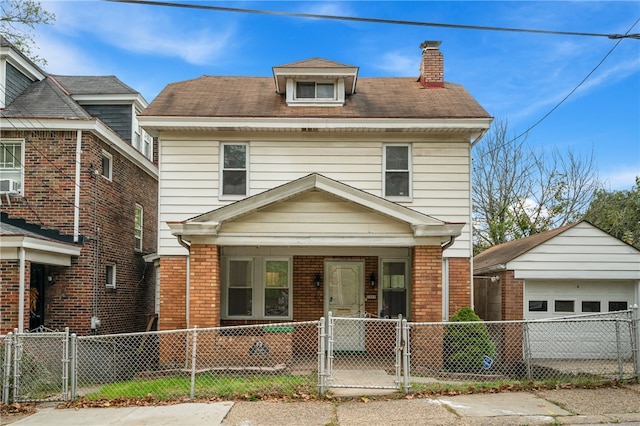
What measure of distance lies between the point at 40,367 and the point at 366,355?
678 cm

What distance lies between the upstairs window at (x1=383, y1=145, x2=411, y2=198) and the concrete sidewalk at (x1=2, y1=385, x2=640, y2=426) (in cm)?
600

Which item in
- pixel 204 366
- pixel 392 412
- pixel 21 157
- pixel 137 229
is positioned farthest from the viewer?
Answer: pixel 137 229

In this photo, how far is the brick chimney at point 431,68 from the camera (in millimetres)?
15570

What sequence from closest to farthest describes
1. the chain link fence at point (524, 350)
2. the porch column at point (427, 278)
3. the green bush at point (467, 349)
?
the chain link fence at point (524, 350) → the green bush at point (467, 349) → the porch column at point (427, 278)

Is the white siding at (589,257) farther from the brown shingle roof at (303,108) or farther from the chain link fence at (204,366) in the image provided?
the chain link fence at (204,366)

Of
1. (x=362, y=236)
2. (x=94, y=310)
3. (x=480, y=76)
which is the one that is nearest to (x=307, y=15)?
(x=362, y=236)

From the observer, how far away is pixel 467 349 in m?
11.1

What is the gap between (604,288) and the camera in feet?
45.2

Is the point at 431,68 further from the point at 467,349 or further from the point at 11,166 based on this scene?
the point at 11,166

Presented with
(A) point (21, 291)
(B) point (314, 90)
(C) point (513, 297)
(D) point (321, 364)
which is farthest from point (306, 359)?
(B) point (314, 90)

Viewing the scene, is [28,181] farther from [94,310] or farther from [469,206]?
[469,206]

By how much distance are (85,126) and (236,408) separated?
8.80 metres

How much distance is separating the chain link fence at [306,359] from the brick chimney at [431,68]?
6.73m

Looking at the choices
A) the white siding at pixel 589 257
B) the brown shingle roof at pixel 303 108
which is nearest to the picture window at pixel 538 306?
the white siding at pixel 589 257
